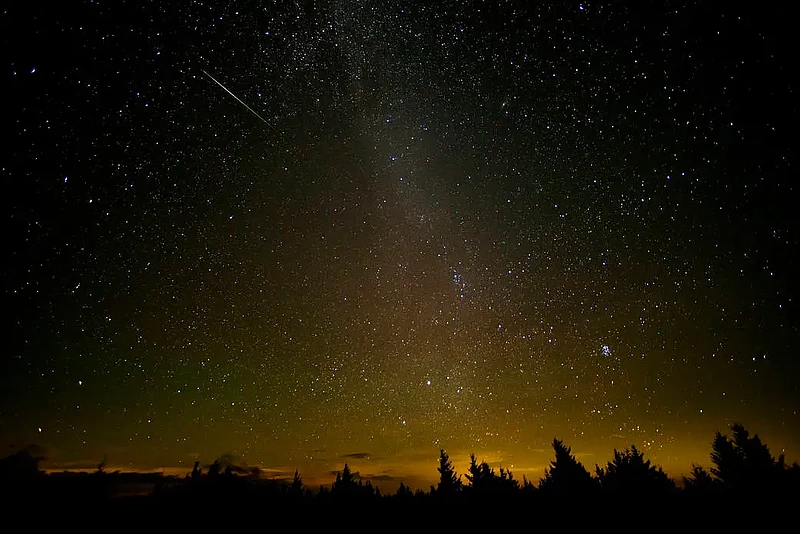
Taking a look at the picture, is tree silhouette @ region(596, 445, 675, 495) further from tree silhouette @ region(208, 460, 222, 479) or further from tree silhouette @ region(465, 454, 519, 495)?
tree silhouette @ region(208, 460, 222, 479)

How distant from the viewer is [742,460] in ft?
83.9

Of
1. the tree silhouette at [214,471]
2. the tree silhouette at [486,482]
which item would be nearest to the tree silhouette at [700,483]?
the tree silhouette at [486,482]

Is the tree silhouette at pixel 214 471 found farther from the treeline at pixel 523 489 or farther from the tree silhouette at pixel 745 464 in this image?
the tree silhouette at pixel 745 464

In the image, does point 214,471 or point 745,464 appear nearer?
point 745,464

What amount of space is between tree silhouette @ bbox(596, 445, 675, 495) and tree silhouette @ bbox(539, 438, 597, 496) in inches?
74.2

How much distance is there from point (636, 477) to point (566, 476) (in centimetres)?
442

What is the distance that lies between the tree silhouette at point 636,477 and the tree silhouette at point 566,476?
189 cm

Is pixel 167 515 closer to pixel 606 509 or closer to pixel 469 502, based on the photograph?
pixel 469 502

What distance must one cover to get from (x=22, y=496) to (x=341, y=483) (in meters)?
33.1

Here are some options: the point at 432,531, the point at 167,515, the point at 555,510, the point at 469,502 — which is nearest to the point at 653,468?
the point at 555,510

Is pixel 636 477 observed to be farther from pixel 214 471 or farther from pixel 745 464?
pixel 214 471

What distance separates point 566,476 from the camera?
26328 mm

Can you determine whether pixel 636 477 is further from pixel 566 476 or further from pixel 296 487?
pixel 296 487

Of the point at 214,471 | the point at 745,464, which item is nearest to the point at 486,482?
the point at 745,464
